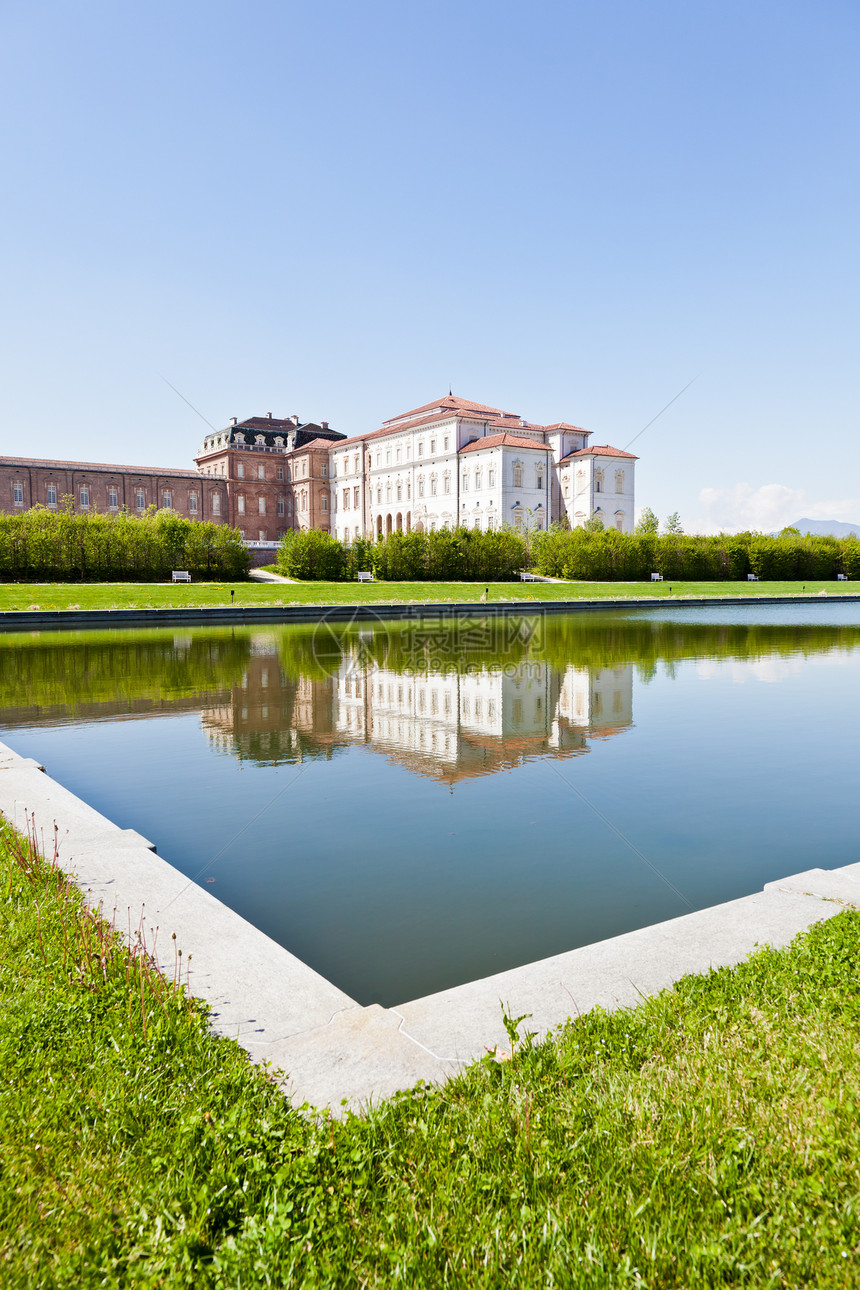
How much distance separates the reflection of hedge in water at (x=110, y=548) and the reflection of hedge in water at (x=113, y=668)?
895 inches

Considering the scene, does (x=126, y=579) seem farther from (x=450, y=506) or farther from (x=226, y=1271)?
(x=226, y=1271)

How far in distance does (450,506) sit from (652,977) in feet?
249

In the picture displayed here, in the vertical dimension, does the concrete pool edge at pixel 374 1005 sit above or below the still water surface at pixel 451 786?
above

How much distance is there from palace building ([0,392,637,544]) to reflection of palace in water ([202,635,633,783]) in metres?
57.0

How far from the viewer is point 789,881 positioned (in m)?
4.71

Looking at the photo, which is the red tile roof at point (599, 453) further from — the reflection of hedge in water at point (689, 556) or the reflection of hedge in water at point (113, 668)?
the reflection of hedge in water at point (113, 668)

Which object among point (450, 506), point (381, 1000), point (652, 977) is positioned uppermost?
point (450, 506)

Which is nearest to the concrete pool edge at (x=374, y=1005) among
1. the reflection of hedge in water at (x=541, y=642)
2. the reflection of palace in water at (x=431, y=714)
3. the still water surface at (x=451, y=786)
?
the still water surface at (x=451, y=786)

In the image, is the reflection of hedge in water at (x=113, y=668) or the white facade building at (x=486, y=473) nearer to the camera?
the reflection of hedge in water at (x=113, y=668)

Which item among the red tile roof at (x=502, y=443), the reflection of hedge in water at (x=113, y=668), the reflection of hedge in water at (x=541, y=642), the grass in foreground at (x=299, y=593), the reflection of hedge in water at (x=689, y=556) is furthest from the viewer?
the red tile roof at (x=502, y=443)

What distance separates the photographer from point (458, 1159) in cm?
244

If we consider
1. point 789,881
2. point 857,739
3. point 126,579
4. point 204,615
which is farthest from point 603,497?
point 789,881

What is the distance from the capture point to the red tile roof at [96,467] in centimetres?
7406

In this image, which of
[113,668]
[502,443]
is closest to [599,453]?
[502,443]
